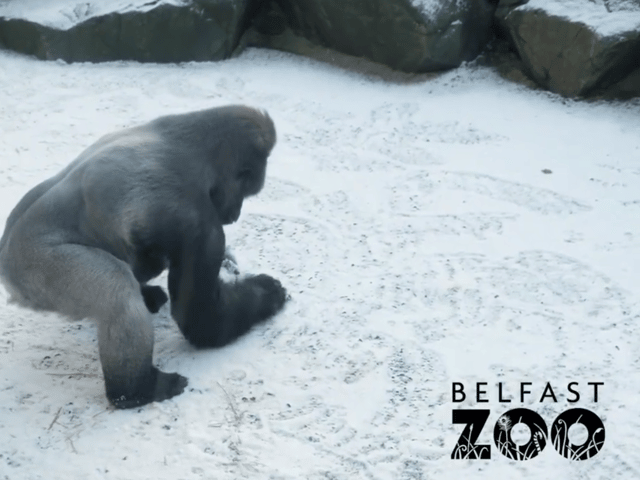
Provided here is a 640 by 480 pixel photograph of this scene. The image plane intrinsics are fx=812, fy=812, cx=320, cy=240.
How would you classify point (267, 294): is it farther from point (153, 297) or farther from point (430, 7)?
point (430, 7)

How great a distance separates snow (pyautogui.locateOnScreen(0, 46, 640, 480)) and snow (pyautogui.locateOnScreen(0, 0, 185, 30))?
326mm

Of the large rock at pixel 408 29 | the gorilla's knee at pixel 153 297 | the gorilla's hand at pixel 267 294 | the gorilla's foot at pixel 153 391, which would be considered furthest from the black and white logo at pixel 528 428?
the large rock at pixel 408 29

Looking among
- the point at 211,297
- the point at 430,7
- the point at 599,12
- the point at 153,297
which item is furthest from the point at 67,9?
the point at 211,297

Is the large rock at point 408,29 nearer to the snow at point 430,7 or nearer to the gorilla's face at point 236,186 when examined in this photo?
the snow at point 430,7

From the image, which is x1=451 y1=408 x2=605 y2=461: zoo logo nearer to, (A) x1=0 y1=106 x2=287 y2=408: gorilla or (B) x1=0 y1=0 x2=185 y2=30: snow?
(A) x1=0 y1=106 x2=287 y2=408: gorilla

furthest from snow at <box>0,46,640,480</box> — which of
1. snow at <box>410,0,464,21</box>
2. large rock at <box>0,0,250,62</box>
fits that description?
snow at <box>410,0,464,21</box>

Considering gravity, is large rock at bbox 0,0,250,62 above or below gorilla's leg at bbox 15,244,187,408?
above

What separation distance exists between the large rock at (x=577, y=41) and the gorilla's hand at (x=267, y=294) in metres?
3.05

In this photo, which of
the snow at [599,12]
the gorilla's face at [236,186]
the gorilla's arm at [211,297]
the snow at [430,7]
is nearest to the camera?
the gorilla's arm at [211,297]

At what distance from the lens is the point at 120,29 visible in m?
6.04

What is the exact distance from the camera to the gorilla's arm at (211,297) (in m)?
2.90

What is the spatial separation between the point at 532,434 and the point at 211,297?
1229 mm

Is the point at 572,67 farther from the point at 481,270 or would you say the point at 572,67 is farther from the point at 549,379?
the point at 549,379

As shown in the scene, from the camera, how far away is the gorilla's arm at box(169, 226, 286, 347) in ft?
9.53
